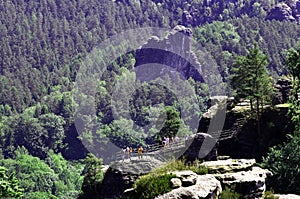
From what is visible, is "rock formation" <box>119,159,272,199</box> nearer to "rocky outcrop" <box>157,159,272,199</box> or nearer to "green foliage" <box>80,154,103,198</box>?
"rocky outcrop" <box>157,159,272,199</box>

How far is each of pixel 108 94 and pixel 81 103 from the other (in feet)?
28.2

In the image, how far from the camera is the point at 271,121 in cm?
4103

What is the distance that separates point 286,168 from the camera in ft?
98.9

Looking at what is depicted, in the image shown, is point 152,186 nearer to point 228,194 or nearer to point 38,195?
point 228,194

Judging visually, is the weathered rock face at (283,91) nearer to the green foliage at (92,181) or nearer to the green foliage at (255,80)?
the green foliage at (255,80)

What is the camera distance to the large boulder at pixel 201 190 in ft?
65.8

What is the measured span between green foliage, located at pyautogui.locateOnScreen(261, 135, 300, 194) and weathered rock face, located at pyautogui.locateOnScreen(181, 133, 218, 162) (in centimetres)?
309

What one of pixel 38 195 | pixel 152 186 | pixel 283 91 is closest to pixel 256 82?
pixel 283 91

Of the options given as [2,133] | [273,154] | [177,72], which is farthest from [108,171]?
[177,72]

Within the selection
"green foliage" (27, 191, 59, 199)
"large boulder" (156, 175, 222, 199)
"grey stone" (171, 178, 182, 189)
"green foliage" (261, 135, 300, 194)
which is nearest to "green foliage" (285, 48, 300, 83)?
"green foliage" (261, 135, 300, 194)

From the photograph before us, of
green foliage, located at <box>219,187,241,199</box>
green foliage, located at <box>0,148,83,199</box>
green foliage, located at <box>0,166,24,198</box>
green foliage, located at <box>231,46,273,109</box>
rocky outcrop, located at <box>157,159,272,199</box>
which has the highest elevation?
green foliage, located at <box>231,46,273,109</box>

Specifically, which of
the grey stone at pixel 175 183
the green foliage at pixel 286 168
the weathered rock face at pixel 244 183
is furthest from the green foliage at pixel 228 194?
the green foliage at pixel 286 168

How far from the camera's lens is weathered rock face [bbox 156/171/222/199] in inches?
790

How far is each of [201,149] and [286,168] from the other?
5407 mm
